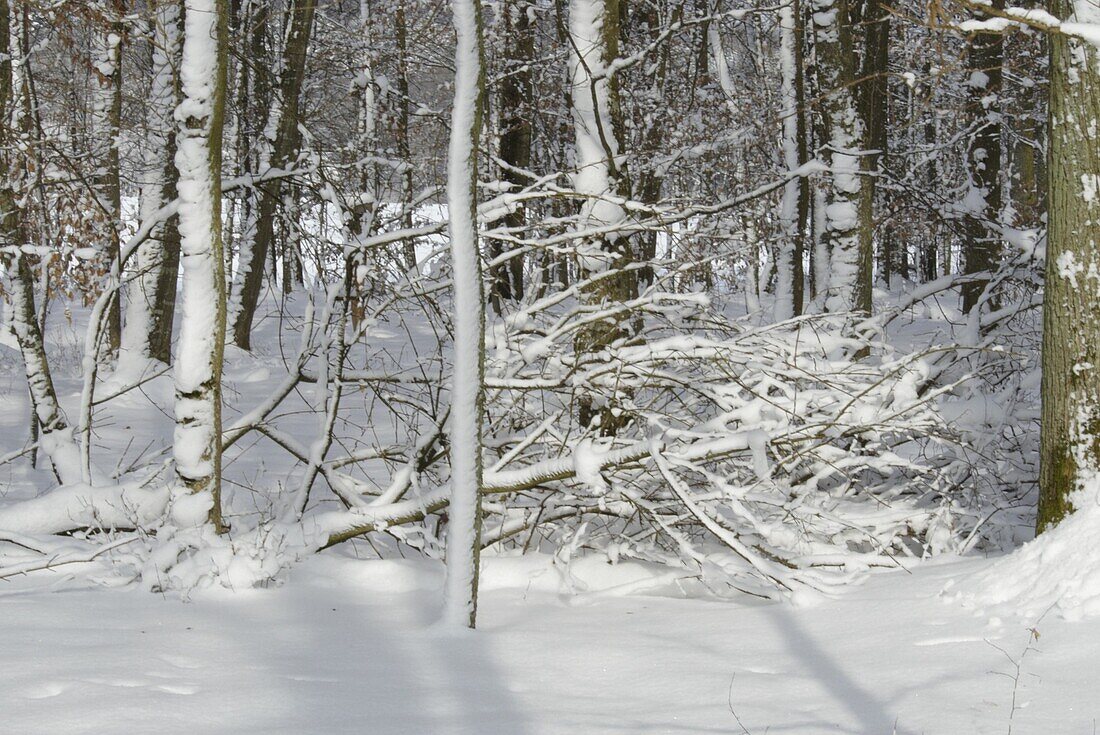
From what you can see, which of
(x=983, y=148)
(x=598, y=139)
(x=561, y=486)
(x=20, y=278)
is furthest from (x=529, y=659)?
(x=983, y=148)

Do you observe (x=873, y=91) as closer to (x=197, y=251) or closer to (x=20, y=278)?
(x=197, y=251)

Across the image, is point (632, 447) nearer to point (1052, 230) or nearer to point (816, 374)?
point (816, 374)

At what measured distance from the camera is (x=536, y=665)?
3.90 m

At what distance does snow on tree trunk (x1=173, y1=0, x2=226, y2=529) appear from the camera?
467cm

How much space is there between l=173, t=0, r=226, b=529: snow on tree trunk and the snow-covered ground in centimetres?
66

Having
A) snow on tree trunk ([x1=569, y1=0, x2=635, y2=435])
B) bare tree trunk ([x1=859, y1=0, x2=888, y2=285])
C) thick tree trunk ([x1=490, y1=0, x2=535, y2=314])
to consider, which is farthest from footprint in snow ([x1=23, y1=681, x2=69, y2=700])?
thick tree trunk ([x1=490, y1=0, x2=535, y2=314])

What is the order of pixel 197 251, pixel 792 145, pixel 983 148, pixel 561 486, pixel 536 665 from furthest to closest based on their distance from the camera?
pixel 792 145, pixel 983 148, pixel 561 486, pixel 197 251, pixel 536 665

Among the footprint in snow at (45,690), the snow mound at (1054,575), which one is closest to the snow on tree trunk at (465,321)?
the footprint in snow at (45,690)

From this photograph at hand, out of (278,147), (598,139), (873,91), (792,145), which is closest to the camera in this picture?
(598,139)

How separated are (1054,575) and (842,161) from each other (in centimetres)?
589

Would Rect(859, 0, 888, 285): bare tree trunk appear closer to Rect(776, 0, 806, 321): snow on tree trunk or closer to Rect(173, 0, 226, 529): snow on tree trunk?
Rect(776, 0, 806, 321): snow on tree trunk

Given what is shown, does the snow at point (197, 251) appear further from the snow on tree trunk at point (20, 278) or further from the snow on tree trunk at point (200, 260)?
the snow on tree trunk at point (20, 278)

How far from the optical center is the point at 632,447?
4.78 m

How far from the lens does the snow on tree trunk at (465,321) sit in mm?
4027
